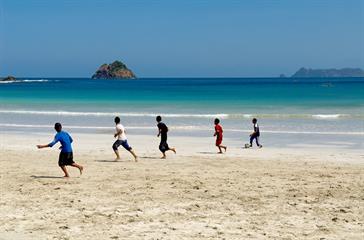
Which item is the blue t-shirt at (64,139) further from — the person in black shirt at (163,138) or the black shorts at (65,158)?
the person in black shirt at (163,138)

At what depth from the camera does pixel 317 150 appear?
18234 millimetres

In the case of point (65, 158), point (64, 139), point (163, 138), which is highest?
point (64, 139)

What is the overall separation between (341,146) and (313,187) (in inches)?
317

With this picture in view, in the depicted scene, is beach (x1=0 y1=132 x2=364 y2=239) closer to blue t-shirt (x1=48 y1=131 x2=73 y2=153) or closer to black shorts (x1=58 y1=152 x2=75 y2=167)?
black shorts (x1=58 y1=152 x2=75 y2=167)

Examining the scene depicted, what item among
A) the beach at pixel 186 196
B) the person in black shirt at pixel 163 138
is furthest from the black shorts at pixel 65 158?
the person in black shirt at pixel 163 138

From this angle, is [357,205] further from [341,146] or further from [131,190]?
[341,146]

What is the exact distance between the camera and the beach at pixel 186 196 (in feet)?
27.6

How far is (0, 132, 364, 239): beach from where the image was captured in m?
8.41

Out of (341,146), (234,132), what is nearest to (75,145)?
(234,132)

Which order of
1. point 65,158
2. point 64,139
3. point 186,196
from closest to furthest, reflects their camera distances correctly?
point 186,196, point 64,139, point 65,158

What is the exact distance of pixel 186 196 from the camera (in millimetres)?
10773

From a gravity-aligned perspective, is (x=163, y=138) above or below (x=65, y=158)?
above

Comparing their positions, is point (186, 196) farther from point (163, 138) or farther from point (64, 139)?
point (163, 138)

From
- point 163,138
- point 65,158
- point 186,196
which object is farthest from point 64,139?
point 163,138
